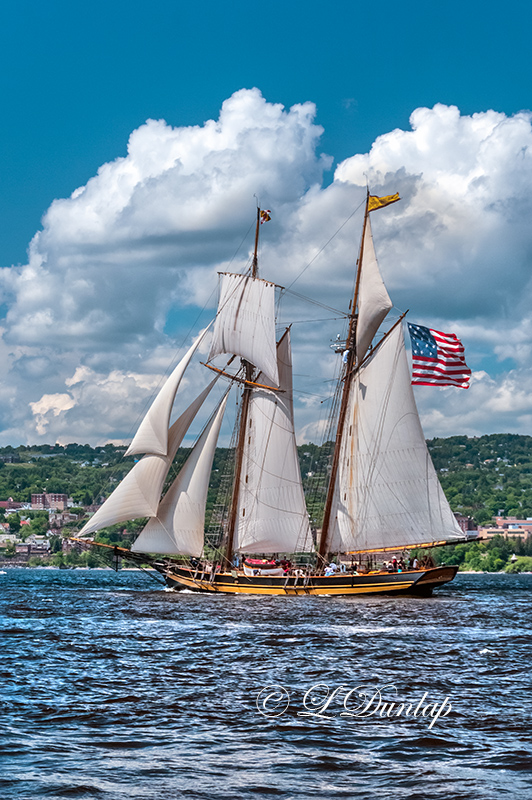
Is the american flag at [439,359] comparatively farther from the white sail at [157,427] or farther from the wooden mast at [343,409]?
the white sail at [157,427]

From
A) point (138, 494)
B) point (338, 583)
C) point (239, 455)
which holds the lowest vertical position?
point (338, 583)

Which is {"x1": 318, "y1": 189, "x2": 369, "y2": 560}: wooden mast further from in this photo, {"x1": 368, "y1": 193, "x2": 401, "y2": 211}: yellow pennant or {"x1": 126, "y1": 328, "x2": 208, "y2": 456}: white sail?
{"x1": 126, "y1": 328, "x2": 208, "y2": 456}: white sail

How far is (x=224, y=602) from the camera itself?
62.7m

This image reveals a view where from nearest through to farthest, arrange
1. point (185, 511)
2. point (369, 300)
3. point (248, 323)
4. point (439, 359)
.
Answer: point (439, 359) < point (185, 511) < point (369, 300) < point (248, 323)

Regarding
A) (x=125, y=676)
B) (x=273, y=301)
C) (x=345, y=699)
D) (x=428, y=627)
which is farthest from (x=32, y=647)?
(x=273, y=301)

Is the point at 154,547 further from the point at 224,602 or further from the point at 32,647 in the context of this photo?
the point at 32,647

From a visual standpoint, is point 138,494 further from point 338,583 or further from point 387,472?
point 387,472

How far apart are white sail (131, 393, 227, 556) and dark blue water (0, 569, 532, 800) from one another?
1018 inches

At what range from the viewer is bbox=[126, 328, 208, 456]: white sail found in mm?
69375

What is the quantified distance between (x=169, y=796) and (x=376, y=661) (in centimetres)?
1709

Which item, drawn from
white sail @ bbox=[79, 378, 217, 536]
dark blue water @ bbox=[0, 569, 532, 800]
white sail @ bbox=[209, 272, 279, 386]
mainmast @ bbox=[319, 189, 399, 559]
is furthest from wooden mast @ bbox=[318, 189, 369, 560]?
dark blue water @ bbox=[0, 569, 532, 800]

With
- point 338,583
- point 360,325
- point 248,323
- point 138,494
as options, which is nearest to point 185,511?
point 138,494

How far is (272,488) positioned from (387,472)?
30.5 feet

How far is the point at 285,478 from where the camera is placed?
72875 millimetres
